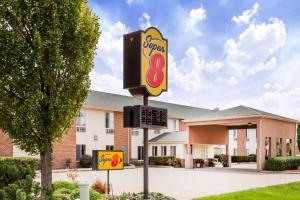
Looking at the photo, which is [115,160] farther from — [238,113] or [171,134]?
[171,134]

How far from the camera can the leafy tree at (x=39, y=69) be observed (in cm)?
1130

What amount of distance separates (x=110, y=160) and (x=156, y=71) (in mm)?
2894

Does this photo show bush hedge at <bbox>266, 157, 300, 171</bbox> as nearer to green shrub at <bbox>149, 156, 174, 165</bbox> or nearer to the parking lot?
the parking lot

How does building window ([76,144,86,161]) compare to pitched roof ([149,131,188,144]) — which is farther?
pitched roof ([149,131,188,144])

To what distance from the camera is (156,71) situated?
12.1m

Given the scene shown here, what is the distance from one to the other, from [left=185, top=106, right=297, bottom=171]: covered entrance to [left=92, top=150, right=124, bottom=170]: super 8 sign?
70.4ft

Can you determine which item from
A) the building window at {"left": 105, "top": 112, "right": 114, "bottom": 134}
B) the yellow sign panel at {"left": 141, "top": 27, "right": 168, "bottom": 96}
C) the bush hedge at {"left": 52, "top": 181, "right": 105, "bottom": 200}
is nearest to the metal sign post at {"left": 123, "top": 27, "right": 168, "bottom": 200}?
the yellow sign panel at {"left": 141, "top": 27, "right": 168, "bottom": 96}

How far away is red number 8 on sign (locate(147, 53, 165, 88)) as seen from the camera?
11.9 meters

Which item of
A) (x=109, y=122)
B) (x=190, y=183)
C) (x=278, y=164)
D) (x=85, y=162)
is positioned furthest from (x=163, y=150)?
(x=190, y=183)

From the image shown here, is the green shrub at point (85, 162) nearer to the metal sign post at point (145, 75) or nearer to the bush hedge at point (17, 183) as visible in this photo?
the metal sign post at point (145, 75)

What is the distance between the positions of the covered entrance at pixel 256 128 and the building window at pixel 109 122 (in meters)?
8.82

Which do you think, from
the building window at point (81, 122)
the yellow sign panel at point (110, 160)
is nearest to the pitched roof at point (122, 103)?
the building window at point (81, 122)

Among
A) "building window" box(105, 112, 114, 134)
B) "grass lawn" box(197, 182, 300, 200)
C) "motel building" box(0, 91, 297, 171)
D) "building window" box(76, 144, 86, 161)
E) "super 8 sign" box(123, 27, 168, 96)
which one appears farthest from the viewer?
"building window" box(105, 112, 114, 134)

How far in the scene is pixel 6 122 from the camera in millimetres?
11586
